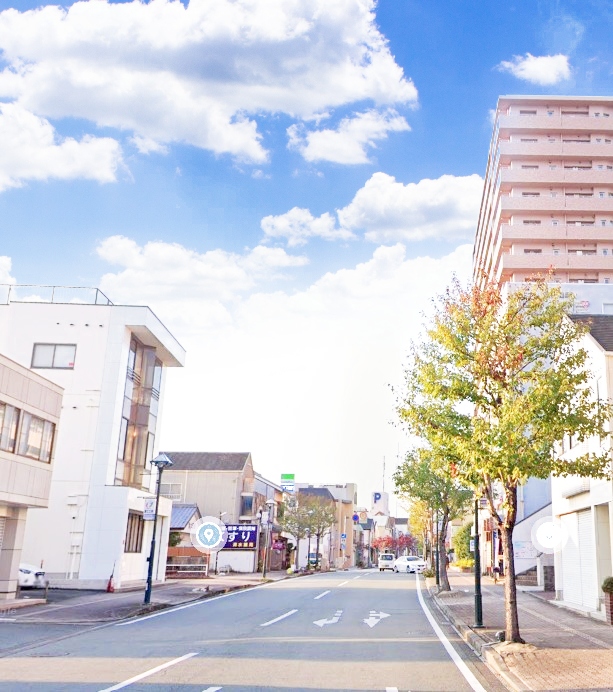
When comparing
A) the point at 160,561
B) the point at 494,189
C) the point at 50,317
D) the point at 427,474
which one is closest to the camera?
the point at 427,474

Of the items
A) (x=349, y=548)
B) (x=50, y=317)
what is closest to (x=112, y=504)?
(x=50, y=317)

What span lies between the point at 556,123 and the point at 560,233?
39.8 ft

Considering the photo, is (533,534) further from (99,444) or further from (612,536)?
(99,444)

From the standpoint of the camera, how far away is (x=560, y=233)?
71.9 m

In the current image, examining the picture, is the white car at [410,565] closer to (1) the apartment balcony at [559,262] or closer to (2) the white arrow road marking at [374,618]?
(1) the apartment balcony at [559,262]

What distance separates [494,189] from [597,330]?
58419 millimetres

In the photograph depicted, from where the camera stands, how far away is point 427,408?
642 inches

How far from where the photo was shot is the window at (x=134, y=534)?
33.9 metres

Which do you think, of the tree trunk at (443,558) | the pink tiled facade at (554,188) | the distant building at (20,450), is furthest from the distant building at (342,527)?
the distant building at (20,450)

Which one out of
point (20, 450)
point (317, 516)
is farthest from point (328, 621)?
point (317, 516)

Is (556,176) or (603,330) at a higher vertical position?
(556,176)

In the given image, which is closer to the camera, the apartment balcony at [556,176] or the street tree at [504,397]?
the street tree at [504,397]

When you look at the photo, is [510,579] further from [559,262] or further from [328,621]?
[559,262]

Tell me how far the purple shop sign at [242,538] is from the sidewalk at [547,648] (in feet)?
97.7
